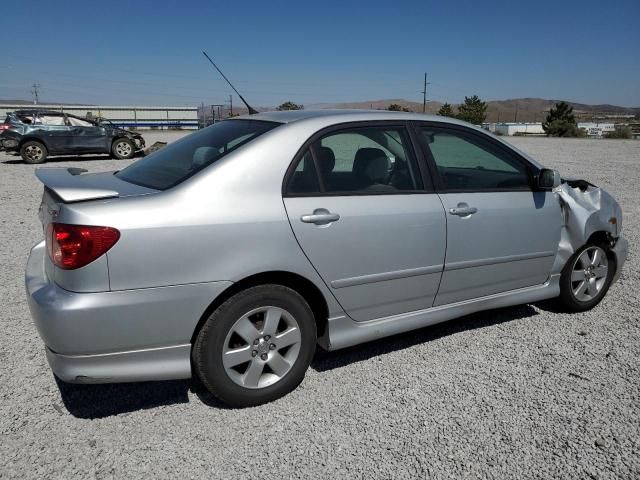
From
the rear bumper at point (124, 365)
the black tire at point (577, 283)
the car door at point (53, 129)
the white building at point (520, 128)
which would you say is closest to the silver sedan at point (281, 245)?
the rear bumper at point (124, 365)

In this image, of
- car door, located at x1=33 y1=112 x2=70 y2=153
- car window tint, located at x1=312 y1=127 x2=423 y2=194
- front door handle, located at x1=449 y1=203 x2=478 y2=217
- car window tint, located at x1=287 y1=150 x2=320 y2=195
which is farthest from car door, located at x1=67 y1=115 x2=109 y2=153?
front door handle, located at x1=449 y1=203 x2=478 y2=217

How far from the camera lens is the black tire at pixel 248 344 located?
2504 millimetres

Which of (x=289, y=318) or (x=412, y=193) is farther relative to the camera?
(x=412, y=193)

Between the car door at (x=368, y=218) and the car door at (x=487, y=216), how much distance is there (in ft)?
0.50

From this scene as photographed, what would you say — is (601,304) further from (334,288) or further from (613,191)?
(613,191)

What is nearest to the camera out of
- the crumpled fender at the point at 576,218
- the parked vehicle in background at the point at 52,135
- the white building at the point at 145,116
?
the crumpled fender at the point at 576,218

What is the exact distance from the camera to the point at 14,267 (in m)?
5.09

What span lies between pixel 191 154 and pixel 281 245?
91 cm

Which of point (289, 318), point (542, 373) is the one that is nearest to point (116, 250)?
point (289, 318)

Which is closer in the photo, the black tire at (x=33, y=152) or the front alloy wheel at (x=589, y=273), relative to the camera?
the front alloy wheel at (x=589, y=273)

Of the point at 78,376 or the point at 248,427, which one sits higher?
the point at 78,376

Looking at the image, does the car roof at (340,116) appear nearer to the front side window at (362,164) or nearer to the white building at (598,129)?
the front side window at (362,164)

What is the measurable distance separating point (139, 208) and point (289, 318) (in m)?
0.98

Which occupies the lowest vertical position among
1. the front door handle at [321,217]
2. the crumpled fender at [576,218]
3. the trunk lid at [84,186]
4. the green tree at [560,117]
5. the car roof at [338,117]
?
the crumpled fender at [576,218]
